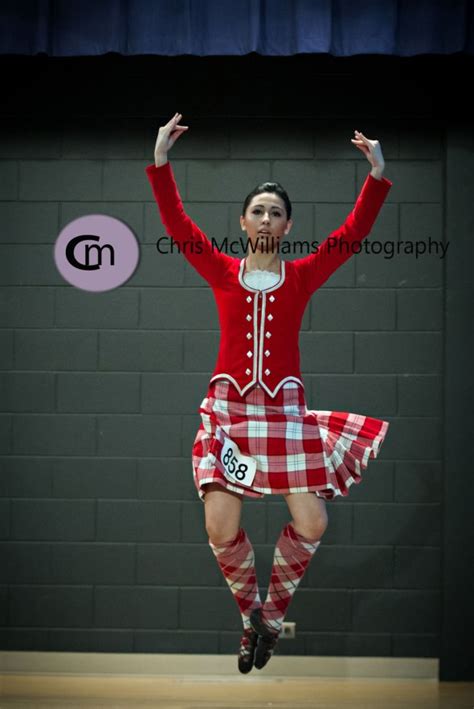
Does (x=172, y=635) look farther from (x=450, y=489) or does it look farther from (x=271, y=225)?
(x=271, y=225)

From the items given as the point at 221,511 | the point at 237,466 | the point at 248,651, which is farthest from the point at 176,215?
the point at 248,651

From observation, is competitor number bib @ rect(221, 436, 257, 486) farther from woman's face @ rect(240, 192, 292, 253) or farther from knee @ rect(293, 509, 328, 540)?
woman's face @ rect(240, 192, 292, 253)

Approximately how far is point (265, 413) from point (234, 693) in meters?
1.48

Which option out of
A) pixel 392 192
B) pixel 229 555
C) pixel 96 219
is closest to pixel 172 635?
pixel 229 555

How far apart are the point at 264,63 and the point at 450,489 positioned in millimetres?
2046

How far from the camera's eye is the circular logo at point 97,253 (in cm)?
424

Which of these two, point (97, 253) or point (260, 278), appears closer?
point (260, 278)

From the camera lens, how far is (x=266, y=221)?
10.3 feet

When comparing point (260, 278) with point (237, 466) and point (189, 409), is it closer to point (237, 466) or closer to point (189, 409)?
point (237, 466)

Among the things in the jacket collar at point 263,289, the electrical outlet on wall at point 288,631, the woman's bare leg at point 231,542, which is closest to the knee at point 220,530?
the woman's bare leg at point 231,542

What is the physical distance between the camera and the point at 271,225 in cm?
314

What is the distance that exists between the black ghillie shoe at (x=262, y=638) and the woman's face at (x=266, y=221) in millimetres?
1199

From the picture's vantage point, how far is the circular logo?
4238 mm

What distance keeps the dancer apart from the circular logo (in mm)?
1122
